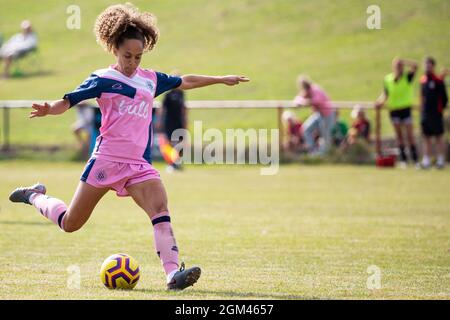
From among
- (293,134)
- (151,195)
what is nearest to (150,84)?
(151,195)

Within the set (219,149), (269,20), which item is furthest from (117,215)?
(269,20)

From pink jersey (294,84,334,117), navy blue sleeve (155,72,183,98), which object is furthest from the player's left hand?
pink jersey (294,84,334,117)

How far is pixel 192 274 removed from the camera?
23.5 feet

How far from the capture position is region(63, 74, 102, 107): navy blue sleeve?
24.1 ft

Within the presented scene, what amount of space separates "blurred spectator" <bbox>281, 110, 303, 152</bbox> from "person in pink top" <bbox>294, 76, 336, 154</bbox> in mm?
299

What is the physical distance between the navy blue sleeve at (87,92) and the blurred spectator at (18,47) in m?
29.9

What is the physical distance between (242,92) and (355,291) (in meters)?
28.2

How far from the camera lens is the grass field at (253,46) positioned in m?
34.6

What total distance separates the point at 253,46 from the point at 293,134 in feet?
51.6

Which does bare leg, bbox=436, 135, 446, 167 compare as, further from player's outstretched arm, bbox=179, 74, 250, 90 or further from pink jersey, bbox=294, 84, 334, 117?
player's outstretched arm, bbox=179, 74, 250, 90

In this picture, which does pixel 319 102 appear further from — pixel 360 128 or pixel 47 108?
pixel 47 108

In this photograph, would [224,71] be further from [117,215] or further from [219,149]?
[117,215]

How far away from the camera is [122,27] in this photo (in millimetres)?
7531

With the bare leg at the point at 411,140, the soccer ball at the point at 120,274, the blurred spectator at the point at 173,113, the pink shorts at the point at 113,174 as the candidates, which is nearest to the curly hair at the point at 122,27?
the pink shorts at the point at 113,174
